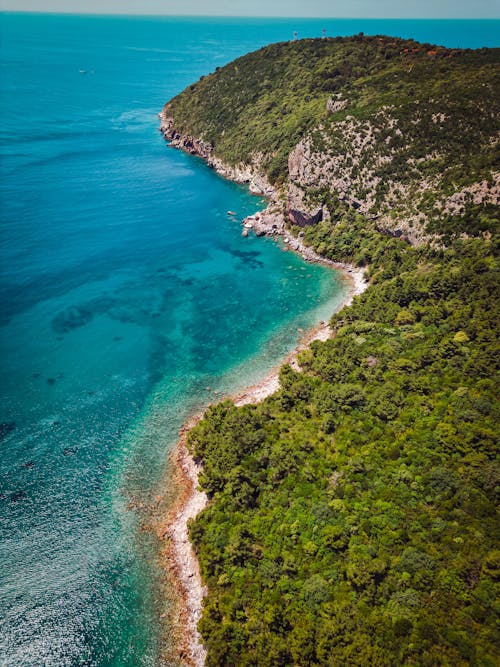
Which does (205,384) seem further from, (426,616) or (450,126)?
(450,126)

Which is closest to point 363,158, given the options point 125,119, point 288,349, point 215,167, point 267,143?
point 267,143

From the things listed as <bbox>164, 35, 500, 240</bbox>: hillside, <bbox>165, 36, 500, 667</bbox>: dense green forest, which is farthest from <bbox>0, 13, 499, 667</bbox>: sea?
<bbox>164, 35, 500, 240</bbox>: hillside

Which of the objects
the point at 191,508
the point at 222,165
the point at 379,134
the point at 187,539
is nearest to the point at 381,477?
the point at 191,508

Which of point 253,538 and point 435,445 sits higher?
point 435,445

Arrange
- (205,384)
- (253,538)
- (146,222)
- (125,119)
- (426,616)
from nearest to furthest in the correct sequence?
(426,616) < (253,538) < (205,384) < (146,222) < (125,119)

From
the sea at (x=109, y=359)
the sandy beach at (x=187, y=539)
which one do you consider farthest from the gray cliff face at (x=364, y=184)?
the sandy beach at (x=187, y=539)

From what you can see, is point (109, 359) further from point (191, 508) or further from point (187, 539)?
point (187, 539)

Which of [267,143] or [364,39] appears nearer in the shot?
[267,143]
